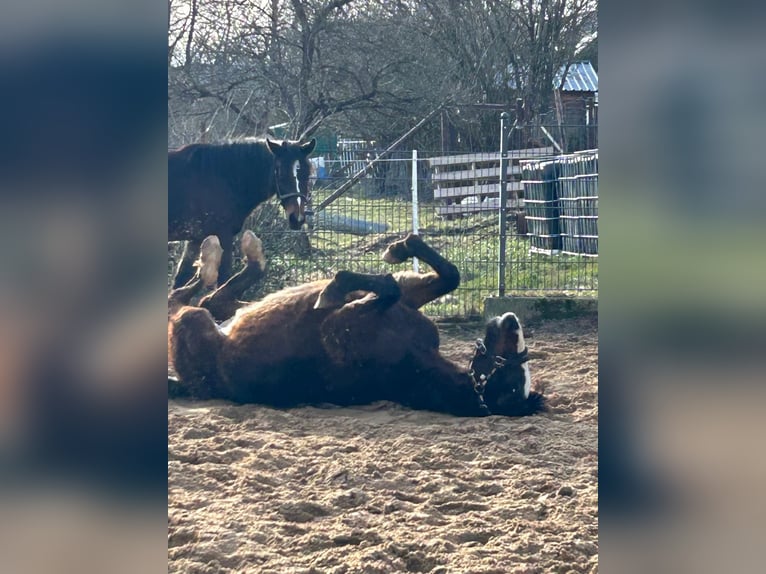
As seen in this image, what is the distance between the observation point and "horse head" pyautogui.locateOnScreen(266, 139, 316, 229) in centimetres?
739

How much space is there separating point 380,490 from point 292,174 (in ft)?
14.5

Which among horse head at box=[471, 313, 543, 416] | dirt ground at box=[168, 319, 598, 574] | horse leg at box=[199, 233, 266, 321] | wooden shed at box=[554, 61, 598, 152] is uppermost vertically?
wooden shed at box=[554, 61, 598, 152]

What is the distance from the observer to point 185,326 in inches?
201

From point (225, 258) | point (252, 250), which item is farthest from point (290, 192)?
point (252, 250)

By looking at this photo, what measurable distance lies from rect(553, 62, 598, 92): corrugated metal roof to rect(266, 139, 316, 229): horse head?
955 centimetres

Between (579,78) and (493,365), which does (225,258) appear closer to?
(493,365)

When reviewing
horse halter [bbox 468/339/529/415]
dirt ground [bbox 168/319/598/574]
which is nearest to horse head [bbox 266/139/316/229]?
dirt ground [bbox 168/319/598/574]

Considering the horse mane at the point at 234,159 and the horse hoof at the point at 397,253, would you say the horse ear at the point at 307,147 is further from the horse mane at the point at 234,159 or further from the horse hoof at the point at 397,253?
the horse hoof at the point at 397,253

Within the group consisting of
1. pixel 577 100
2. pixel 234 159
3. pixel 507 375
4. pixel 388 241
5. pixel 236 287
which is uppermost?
pixel 577 100

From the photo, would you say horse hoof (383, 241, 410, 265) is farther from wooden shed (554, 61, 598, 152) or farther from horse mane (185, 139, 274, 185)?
wooden shed (554, 61, 598, 152)

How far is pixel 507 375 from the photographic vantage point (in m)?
4.68
